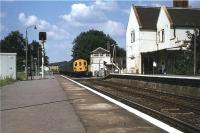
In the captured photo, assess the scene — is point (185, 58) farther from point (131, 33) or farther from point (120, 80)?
point (131, 33)

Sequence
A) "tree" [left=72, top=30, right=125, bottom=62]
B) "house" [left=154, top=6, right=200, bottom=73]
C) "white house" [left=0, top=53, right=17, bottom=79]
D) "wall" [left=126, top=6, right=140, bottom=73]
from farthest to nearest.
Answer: "tree" [left=72, top=30, right=125, bottom=62], "wall" [left=126, top=6, right=140, bottom=73], "house" [left=154, top=6, right=200, bottom=73], "white house" [left=0, top=53, right=17, bottom=79]

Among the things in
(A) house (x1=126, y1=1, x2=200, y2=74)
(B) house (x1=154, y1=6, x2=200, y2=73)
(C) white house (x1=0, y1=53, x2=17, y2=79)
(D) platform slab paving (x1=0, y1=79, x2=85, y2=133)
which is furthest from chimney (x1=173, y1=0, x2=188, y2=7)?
(D) platform slab paving (x1=0, y1=79, x2=85, y2=133)

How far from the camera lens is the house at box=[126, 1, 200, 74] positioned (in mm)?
→ 60156

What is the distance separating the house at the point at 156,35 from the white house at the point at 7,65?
17248mm

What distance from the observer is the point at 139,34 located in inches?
2788

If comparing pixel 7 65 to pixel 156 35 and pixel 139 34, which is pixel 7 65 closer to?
pixel 139 34

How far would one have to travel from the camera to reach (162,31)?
67.0 metres

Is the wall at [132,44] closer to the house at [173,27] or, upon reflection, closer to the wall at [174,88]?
the house at [173,27]

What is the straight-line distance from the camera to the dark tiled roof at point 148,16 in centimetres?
7106

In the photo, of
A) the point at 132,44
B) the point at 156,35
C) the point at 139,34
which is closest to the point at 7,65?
the point at 139,34

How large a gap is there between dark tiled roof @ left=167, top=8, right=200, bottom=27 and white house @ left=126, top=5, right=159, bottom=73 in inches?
222

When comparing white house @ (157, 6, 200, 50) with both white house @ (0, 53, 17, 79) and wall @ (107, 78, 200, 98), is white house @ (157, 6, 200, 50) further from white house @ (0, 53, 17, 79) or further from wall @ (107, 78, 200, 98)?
white house @ (0, 53, 17, 79)

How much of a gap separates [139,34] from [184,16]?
846cm

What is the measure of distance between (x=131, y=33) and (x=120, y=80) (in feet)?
76.0
